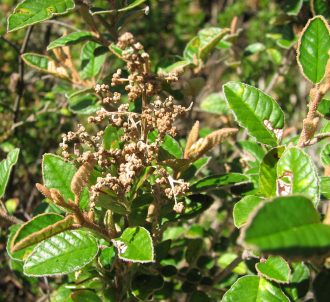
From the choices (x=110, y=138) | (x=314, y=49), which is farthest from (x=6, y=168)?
(x=314, y=49)

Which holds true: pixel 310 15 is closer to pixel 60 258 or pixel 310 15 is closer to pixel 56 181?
pixel 56 181

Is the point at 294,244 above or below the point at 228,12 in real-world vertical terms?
above

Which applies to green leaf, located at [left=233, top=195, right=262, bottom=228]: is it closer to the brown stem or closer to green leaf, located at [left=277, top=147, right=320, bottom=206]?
green leaf, located at [left=277, top=147, right=320, bottom=206]

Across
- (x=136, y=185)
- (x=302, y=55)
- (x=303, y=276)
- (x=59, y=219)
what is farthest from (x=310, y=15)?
(x=59, y=219)

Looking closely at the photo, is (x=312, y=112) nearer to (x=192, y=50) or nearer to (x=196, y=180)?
(x=196, y=180)

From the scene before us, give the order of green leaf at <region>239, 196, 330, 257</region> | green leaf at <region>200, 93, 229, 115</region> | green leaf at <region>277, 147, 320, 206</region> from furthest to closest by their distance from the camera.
Answer: green leaf at <region>200, 93, 229, 115</region>
green leaf at <region>277, 147, 320, 206</region>
green leaf at <region>239, 196, 330, 257</region>

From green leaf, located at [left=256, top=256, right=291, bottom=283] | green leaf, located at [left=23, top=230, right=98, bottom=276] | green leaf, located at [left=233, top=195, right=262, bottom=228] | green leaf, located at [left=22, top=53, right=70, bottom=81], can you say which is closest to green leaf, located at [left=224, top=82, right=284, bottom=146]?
green leaf, located at [left=233, top=195, right=262, bottom=228]
